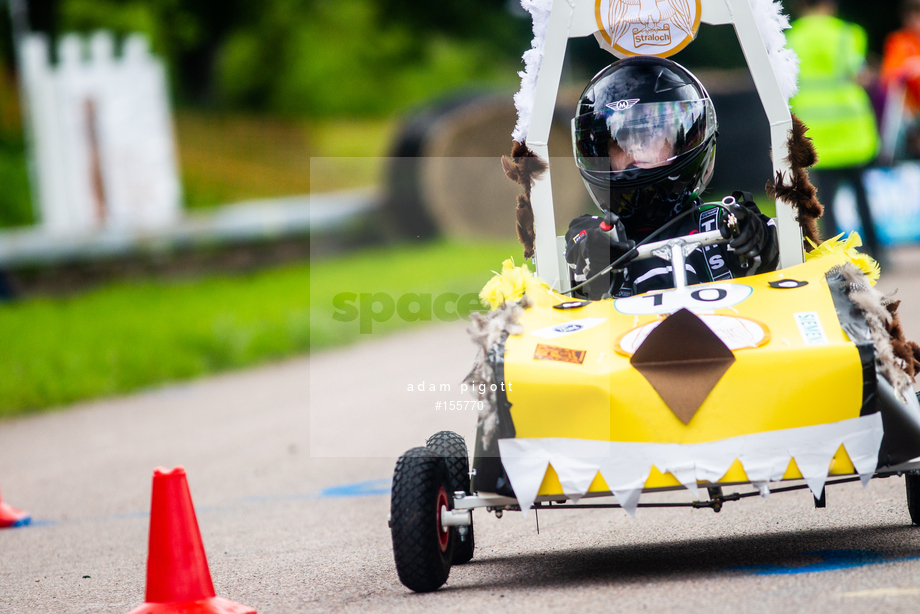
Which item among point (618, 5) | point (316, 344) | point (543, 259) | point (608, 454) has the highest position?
point (618, 5)

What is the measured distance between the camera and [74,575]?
16.0 ft

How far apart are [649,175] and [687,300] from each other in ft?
2.23

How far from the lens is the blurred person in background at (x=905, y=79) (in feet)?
44.6

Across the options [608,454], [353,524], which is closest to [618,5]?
[608,454]

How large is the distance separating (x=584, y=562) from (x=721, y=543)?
55 cm

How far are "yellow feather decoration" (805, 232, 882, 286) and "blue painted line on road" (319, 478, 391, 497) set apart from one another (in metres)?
2.66

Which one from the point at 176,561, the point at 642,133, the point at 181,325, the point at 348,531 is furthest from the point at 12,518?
the point at 181,325

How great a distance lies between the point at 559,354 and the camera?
3.92 metres

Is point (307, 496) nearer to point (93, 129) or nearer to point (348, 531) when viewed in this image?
point (348, 531)

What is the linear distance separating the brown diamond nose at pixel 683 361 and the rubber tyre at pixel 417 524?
0.78 m

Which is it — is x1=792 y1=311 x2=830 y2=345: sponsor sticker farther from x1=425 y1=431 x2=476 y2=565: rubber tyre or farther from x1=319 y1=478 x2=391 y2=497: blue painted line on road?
x1=319 y1=478 x2=391 y2=497: blue painted line on road

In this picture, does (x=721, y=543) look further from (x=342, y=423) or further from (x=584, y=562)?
(x=342, y=423)

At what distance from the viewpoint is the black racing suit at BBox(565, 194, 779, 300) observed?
15.1ft

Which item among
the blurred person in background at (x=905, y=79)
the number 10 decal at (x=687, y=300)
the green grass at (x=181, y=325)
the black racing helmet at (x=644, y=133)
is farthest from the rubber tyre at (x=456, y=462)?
the blurred person in background at (x=905, y=79)
